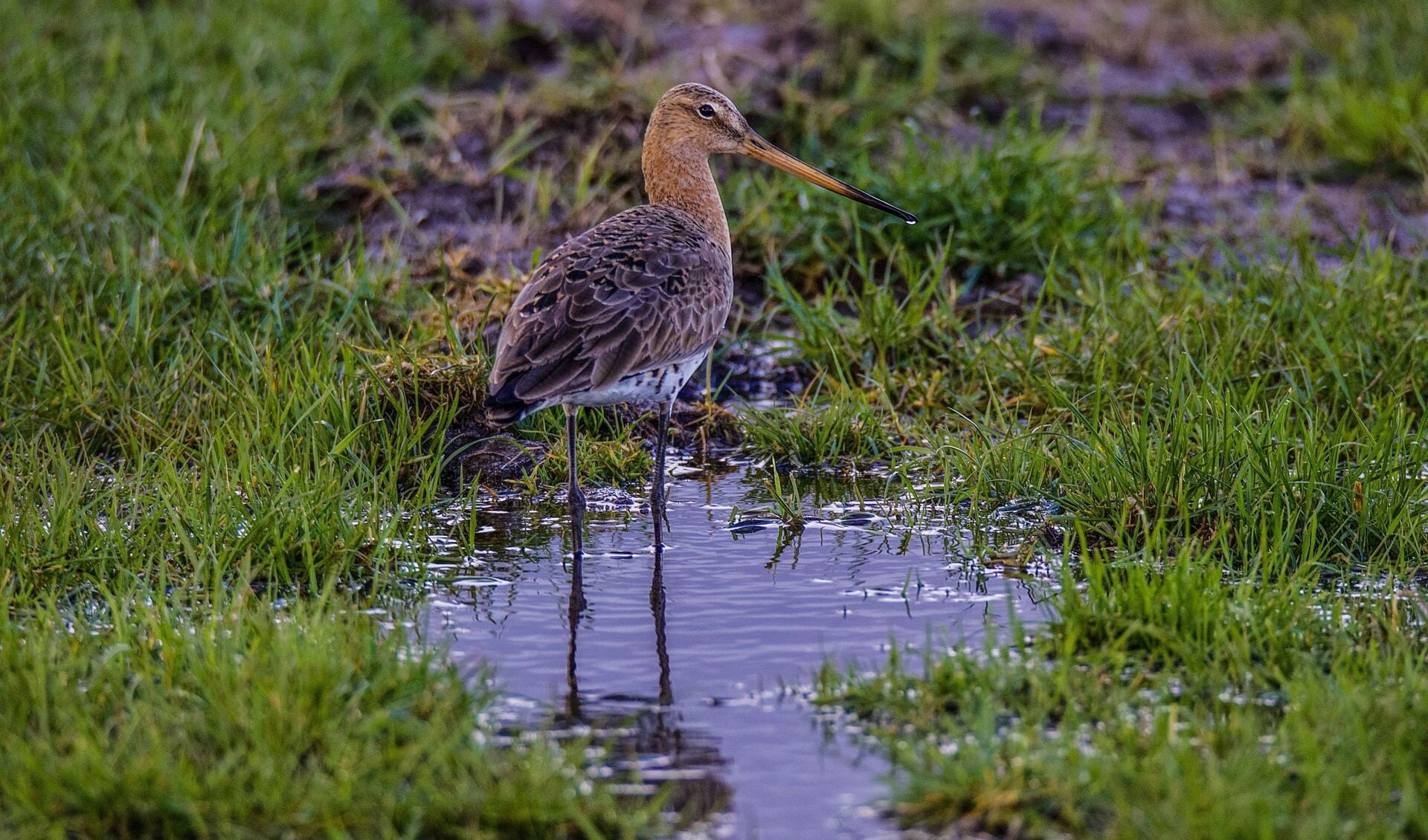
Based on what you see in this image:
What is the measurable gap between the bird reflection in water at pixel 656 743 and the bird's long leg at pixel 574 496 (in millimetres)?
835

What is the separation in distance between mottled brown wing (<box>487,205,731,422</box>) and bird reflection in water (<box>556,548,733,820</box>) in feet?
3.45

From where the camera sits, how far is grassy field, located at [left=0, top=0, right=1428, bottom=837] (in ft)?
12.5

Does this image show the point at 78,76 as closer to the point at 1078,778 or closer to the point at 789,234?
the point at 789,234

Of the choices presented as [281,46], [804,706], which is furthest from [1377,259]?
[281,46]

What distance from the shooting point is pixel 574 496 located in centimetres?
566

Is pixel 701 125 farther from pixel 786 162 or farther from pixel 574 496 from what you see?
pixel 574 496

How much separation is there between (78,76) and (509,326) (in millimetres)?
4647

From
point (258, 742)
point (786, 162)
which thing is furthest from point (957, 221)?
point (258, 742)

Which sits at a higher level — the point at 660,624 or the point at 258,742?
the point at 660,624

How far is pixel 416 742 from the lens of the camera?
3871 mm

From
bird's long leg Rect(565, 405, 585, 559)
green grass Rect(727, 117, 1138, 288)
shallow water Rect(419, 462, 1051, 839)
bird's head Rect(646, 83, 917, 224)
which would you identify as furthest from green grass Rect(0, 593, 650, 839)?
green grass Rect(727, 117, 1138, 288)

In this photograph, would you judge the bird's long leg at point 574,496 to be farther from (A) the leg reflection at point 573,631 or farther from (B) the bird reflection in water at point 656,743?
(B) the bird reflection in water at point 656,743

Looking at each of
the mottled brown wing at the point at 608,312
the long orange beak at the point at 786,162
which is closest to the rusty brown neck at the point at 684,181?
the long orange beak at the point at 786,162

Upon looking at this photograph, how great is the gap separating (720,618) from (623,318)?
1.16 m
